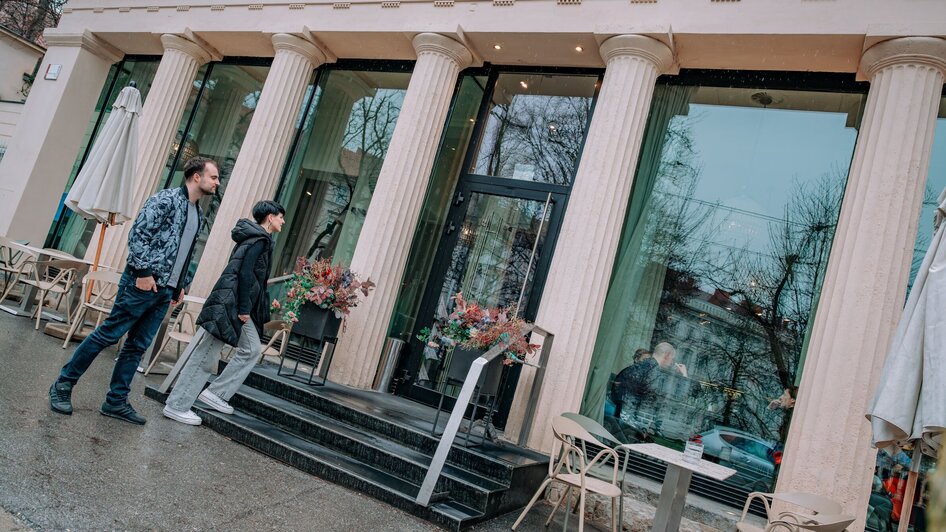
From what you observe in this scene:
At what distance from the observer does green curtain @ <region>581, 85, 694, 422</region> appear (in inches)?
257

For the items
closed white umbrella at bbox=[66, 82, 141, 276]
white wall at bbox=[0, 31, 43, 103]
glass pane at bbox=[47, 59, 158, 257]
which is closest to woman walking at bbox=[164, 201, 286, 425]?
closed white umbrella at bbox=[66, 82, 141, 276]

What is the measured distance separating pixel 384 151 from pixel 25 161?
696 centimetres

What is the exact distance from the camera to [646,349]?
6.47 m

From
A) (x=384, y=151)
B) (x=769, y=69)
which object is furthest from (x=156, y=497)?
(x=769, y=69)

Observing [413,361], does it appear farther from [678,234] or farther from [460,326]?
[678,234]

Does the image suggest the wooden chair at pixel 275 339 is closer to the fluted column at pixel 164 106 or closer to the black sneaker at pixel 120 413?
the black sneaker at pixel 120 413

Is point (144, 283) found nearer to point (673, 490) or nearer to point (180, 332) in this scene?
point (180, 332)

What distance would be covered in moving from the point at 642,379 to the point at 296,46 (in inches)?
259

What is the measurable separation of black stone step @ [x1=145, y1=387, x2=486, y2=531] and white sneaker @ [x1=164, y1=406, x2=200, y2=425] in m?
0.12

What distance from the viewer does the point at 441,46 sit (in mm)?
7516

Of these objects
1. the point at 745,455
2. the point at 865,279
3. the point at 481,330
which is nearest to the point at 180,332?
the point at 481,330

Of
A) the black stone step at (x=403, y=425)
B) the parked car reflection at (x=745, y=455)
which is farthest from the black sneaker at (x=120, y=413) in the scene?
the parked car reflection at (x=745, y=455)

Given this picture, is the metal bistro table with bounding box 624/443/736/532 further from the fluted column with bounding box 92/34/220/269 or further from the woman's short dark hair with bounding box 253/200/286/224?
the fluted column with bounding box 92/34/220/269

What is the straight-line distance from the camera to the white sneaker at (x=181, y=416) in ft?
15.5
